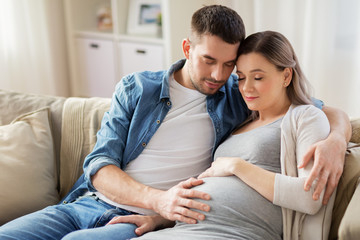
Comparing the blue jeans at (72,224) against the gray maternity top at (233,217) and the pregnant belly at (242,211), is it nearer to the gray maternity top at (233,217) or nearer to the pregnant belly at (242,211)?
the gray maternity top at (233,217)

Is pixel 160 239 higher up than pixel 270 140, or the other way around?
pixel 270 140

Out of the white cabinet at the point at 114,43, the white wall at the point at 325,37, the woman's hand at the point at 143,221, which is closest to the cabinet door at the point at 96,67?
the white cabinet at the point at 114,43

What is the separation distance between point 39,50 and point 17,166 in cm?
208

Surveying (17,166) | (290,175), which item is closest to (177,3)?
(17,166)

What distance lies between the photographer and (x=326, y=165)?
1.41m

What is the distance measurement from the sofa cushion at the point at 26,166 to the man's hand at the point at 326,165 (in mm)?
1041

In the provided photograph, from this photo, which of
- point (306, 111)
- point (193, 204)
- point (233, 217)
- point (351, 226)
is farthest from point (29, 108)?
point (351, 226)

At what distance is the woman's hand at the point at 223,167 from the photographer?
149cm

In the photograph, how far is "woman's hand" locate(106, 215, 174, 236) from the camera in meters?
1.57

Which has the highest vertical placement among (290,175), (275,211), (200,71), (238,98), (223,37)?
(223,37)

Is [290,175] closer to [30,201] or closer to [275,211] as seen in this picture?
[275,211]

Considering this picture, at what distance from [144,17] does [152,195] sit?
7.23 feet

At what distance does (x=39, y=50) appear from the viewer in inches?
146

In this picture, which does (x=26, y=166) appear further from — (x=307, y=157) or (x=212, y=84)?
(x=307, y=157)
